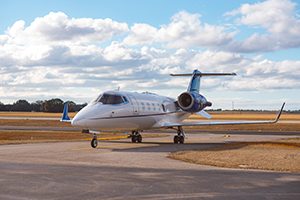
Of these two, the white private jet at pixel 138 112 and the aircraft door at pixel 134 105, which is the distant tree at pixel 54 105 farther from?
the aircraft door at pixel 134 105

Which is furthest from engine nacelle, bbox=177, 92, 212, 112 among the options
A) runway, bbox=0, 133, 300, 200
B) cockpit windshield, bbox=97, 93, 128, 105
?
runway, bbox=0, 133, 300, 200

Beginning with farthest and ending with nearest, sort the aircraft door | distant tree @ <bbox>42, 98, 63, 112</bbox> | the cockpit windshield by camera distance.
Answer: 1. distant tree @ <bbox>42, 98, 63, 112</bbox>
2. the aircraft door
3. the cockpit windshield

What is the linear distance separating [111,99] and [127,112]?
1.58 meters

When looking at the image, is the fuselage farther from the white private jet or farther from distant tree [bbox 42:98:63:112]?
distant tree [bbox 42:98:63:112]

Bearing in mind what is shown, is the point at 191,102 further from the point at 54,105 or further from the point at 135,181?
the point at 54,105

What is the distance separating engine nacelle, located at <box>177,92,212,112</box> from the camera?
108ft

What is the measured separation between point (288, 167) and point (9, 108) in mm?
194491

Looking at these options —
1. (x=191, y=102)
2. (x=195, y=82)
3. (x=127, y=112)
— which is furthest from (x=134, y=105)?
(x=195, y=82)

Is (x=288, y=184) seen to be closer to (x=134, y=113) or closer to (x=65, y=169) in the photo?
(x=65, y=169)

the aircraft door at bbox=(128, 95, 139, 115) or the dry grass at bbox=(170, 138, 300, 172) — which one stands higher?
the aircraft door at bbox=(128, 95, 139, 115)

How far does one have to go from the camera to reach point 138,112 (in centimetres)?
2992

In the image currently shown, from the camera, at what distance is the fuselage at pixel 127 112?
25.3 meters

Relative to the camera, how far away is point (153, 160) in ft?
62.2

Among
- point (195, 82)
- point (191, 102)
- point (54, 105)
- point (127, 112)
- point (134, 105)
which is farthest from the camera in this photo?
point (54, 105)
